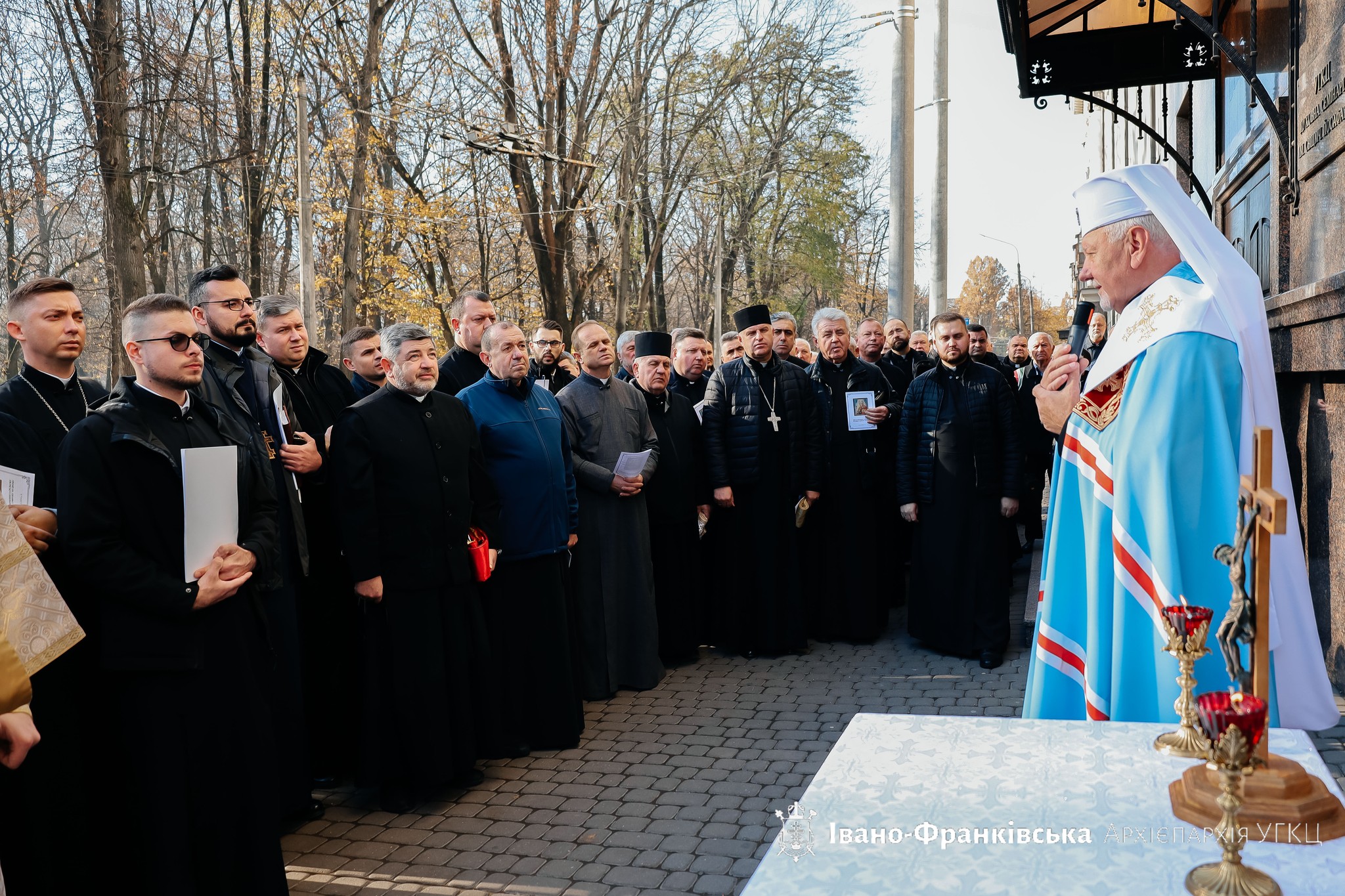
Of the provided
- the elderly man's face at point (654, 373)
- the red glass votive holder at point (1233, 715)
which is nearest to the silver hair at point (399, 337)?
the elderly man's face at point (654, 373)

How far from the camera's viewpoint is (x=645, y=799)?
4.88 m

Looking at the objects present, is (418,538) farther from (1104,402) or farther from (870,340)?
(870,340)

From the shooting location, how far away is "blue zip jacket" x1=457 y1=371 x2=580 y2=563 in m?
5.73

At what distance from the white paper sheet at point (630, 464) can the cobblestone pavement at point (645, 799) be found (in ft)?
4.61

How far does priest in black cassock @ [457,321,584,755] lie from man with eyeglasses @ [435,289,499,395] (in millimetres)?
751

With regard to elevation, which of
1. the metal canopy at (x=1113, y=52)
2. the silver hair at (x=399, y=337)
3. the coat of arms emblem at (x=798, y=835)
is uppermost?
the metal canopy at (x=1113, y=52)

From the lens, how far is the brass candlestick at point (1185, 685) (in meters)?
2.06

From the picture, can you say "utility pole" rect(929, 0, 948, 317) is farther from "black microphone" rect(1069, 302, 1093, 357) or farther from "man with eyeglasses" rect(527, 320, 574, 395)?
"black microphone" rect(1069, 302, 1093, 357)

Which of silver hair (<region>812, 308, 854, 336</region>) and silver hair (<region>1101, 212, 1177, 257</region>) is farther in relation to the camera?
silver hair (<region>812, 308, 854, 336</region>)

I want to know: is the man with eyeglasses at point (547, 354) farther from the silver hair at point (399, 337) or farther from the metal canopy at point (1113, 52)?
the metal canopy at point (1113, 52)

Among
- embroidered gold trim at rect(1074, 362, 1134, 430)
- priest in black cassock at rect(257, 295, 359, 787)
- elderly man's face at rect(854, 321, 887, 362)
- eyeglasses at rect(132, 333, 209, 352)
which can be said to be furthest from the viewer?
elderly man's face at rect(854, 321, 887, 362)

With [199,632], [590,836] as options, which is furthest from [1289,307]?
[199,632]

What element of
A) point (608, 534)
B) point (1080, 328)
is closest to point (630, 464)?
point (608, 534)

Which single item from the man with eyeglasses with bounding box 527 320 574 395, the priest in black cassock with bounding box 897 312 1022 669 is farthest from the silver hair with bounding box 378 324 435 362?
the priest in black cassock with bounding box 897 312 1022 669
